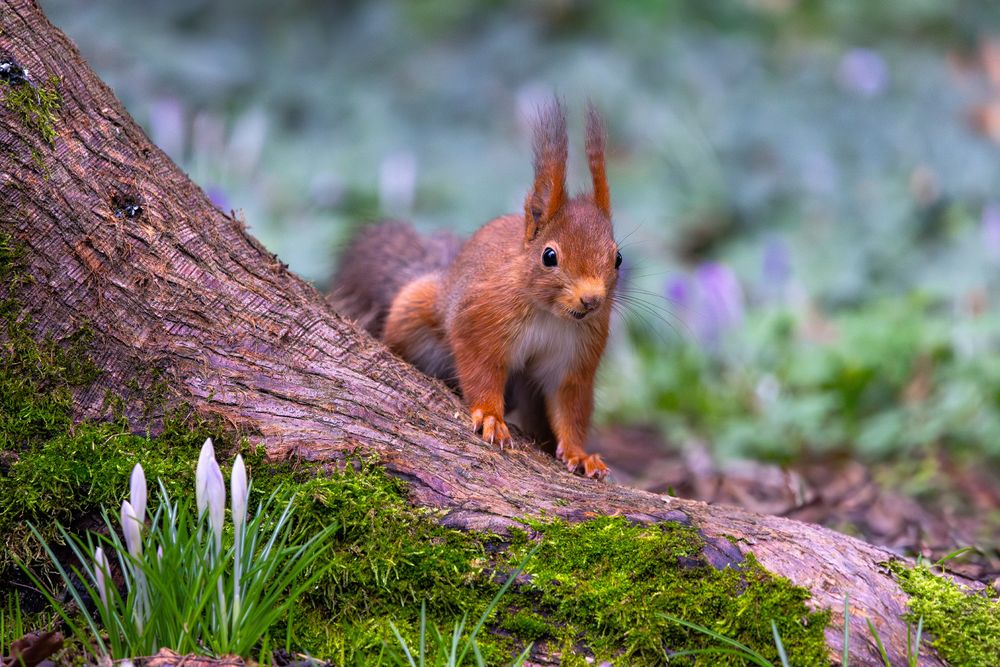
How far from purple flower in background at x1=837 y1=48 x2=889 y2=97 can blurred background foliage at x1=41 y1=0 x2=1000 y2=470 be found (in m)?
0.03

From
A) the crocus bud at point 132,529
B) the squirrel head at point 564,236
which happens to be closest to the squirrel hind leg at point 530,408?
the squirrel head at point 564,236

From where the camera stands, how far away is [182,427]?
7.98 ft

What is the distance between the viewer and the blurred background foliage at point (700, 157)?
5203 millimetres

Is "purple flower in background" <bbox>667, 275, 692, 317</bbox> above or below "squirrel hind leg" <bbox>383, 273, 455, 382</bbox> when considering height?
above

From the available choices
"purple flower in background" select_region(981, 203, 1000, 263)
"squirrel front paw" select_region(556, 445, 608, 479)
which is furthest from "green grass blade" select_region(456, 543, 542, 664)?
"purple flower in background" select_region(981, 203, 1000, 263)

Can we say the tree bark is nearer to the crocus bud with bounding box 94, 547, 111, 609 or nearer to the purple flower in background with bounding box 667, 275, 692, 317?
the crocus bud with bounding box 94, 547, 111, 609

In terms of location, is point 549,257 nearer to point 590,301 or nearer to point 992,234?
point 590,301

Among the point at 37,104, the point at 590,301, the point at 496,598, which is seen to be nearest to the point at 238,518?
the point at 496,598

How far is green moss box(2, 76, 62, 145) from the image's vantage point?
7.90ft

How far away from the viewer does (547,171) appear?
10.2 feet

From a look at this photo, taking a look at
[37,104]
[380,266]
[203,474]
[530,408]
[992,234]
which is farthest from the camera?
[992,234]

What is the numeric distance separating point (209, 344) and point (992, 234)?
4657mm

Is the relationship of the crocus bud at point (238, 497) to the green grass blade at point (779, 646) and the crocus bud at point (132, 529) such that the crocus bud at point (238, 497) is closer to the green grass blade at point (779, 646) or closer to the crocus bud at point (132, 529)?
the crocus bud at point (132, 529)

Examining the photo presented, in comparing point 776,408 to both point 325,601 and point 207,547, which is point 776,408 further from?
point 207,547
